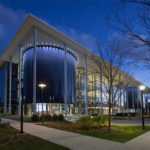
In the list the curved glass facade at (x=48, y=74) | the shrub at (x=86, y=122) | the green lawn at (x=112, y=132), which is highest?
the curved glass facade at (x=48, y=74)

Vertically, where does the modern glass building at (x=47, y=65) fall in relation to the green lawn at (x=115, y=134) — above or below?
above

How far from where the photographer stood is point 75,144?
30.0 feet

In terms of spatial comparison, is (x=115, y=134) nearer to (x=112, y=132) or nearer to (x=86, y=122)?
(x=112, y=132)

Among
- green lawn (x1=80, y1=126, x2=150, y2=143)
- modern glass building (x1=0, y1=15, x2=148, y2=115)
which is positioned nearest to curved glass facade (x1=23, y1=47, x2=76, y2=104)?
modern glass building (x1=0, y1=15, x2=148, y2=115)

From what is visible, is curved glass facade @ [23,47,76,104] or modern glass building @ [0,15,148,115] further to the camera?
curved glass facade @ [23,47,76,104]

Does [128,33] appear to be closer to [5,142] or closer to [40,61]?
[5,142]

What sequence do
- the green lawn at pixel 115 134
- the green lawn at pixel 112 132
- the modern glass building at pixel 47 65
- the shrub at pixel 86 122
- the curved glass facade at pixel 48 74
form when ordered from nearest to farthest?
1. the green lawn at pixel 115 134
2. the green lawn at pixel 112 132
3. the shrub at pixel 86 122
4. the modern glass building at pixel 47 65
5. the curved glass facade at pixel 48 74

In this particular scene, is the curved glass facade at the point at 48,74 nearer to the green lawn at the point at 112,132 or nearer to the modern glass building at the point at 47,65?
the modern glass building at the point at 47,65

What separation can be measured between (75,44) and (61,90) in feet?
38.5

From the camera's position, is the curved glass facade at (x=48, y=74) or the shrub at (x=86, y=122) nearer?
the shrub at (x=86, y=122)

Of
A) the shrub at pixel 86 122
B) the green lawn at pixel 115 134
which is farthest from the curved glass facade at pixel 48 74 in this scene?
the green lawn at pixel 115 134

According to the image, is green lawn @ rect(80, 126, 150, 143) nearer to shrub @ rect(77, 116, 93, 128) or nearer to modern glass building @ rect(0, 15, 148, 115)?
shrub @ rect(77, 116, 93, 128)

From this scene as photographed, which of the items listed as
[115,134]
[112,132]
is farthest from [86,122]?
[115,134]

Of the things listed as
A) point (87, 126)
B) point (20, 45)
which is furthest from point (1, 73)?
point (87, 126)
